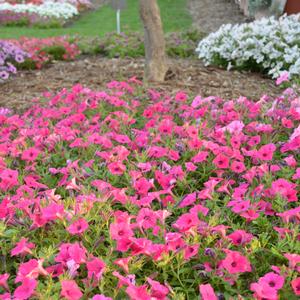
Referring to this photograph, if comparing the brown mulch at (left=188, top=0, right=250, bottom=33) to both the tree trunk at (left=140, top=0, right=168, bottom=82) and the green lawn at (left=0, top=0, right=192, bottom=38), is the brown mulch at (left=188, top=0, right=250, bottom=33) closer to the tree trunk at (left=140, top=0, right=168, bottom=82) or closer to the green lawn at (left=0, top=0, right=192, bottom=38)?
the green lawn at (left=0, top=0, right=192, bottom=38)

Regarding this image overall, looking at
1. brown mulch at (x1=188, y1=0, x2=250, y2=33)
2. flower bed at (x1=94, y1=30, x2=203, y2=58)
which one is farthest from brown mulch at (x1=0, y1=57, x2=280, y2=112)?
brown mulch at (x1=188, y1=0, x2=250, y2=33)

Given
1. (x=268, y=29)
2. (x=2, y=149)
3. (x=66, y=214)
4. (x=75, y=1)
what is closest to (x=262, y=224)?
(x=66, y=214)

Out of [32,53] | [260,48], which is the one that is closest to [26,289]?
[260,48]

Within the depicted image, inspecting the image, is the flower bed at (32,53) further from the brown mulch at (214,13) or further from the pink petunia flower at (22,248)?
the brown mulch at (214,13)

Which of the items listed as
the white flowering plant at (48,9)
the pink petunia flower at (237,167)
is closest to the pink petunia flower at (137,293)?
the pink petunia flower at (237,167)

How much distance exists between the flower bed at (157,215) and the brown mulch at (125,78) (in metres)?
1.71

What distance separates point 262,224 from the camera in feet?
8.29

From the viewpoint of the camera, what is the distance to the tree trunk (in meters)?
5.87

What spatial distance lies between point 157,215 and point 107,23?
14058 millimetres

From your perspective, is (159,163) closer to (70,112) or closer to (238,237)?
(238,237)

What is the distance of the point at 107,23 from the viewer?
15.8 meters

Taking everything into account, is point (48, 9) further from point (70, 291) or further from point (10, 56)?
point (70, 291)

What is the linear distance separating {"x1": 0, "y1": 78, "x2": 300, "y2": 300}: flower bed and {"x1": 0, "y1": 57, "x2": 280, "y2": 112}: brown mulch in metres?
1.71

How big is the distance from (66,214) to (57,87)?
4.15 meters
